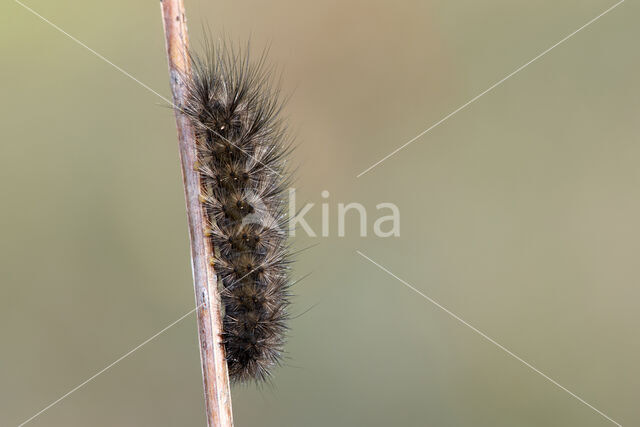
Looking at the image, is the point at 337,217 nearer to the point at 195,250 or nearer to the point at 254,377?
the point at 254,377

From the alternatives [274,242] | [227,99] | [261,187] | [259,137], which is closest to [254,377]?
[274,242]

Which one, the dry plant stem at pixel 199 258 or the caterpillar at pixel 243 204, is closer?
the dry plant stem at pixel 199 258

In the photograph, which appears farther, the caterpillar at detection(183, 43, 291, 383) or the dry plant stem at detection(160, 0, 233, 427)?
the caterpillar at detection(183, 43, 291, 383)

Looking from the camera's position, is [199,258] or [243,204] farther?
Answer: [243,204]

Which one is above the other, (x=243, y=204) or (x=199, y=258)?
(x=243, y=204)
